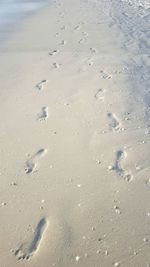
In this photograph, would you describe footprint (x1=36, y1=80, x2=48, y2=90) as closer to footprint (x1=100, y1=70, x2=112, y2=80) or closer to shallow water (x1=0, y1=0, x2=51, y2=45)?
footprint (x1=100, y1=70, x2=112, y2=80)

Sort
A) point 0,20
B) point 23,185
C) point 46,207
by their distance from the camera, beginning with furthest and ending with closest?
point 0,20, point 23,185, point 46,207

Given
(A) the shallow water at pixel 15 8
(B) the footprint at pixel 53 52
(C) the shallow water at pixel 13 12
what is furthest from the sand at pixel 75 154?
(A) the shallow water at pixel 15 8

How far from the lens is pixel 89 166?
498 centimetres

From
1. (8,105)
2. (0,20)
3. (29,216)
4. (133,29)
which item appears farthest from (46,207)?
(0,20)

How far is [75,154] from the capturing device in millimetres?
5219

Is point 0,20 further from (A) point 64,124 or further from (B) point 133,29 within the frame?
(A) point 64,124

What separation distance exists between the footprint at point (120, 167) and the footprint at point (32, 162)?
0.95m

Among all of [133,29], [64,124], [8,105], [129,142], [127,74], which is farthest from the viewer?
[133,29]

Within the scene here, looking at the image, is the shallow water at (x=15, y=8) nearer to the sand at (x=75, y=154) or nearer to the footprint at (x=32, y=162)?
the sand at (x=75, y=154)

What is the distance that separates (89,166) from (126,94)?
199cm

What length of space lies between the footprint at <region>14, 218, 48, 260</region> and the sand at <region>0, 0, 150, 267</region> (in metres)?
0.01

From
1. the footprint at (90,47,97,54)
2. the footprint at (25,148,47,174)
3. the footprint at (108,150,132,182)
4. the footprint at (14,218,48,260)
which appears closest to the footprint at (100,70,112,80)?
the footprint at (90,47,97,54)

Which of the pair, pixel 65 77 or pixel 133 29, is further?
pixel 133 29

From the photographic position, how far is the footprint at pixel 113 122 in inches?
225
